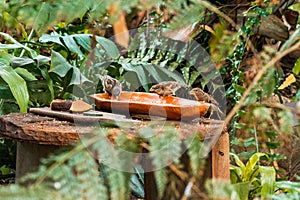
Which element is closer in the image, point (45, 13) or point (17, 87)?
point (45, 13)

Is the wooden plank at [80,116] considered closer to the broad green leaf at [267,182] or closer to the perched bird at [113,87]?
the perched bird at [113,87]

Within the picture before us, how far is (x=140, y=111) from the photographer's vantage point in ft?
3.49

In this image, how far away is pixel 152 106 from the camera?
3.44ft

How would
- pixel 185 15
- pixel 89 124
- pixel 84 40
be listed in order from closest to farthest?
1. pixel 185 15
2. pixel 89 124
3. pixel 84 40

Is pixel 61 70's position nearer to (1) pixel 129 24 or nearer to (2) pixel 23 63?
(2) pixel 23 63

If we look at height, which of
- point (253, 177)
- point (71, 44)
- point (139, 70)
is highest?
point (71, 44)

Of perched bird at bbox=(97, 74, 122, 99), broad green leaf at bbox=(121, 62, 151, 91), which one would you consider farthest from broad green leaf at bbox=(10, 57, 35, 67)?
perched bird at bbox=(97, 74, 122, 99)

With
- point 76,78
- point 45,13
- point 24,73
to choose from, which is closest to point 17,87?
point 24,73

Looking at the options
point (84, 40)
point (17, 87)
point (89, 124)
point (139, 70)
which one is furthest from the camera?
point (84, 40)

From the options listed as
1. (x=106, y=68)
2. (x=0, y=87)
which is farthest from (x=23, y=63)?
(x=106, y=68)

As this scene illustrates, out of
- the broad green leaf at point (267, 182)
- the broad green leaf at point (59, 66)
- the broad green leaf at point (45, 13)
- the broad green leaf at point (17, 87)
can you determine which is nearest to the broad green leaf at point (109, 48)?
the broad green leaf at point (59, 66)

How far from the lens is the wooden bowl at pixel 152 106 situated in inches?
38.5

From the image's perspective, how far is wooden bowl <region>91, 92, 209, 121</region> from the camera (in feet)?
3.21

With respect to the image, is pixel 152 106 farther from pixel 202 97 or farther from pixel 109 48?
pixel 109 48
